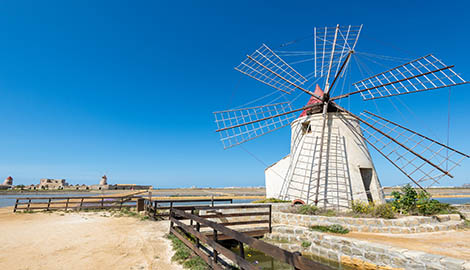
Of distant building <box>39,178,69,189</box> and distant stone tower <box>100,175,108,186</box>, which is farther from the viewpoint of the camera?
distant stone tower <box>100,175,108,186</box>

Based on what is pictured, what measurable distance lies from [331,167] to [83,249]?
34.4 ft

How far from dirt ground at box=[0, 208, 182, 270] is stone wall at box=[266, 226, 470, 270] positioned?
4.12m

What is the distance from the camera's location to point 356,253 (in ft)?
18.6

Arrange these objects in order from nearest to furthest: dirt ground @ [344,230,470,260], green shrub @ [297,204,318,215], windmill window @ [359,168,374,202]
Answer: dirt ground @ [344,230,470,260] → green shrub @ [297,204,318,215] → windmill window @ [359,168,374,202]

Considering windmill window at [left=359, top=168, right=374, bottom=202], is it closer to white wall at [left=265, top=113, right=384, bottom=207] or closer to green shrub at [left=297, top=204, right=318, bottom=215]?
white wall at [left=265, top=113, right=384, bottom=207]

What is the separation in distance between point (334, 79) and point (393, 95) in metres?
2.99

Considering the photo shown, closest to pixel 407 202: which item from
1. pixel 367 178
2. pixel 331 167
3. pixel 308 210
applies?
pixel 367 178

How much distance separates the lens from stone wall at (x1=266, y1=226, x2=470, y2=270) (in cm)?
435

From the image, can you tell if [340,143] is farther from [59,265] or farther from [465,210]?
[59,265]

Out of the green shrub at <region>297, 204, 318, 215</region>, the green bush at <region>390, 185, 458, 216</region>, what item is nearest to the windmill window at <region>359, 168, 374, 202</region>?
the green bush at <region>390, 185, 458, 216</region>

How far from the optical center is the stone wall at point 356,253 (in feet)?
14.3

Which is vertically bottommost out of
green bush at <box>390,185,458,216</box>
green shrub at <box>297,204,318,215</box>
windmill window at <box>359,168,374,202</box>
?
green shrub at <box>297,204,318,215</box>

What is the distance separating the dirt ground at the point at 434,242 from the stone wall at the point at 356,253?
84cm

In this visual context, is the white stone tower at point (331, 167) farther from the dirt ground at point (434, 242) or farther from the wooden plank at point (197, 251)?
the wooden plank at point (197, 251)
